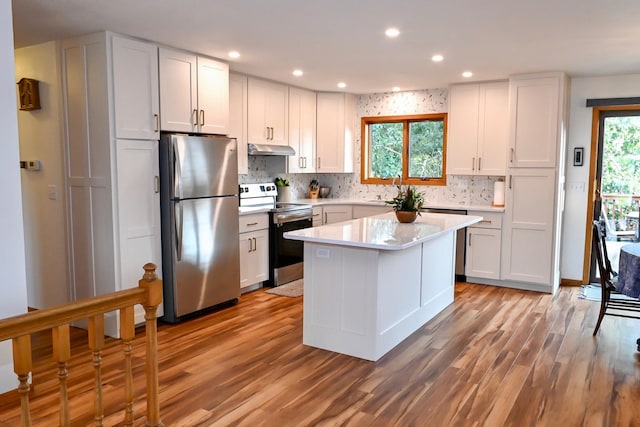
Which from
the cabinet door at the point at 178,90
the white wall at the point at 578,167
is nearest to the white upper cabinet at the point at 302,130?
the cabinet door at the point at 178,90

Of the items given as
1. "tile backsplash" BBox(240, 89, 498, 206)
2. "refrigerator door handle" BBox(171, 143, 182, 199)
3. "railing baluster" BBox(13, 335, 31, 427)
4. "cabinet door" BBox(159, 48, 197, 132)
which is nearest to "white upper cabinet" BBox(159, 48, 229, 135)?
"cabinet door" BBox(159, 48, 197, 132)

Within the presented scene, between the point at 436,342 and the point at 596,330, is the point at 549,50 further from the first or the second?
the point at 436,342

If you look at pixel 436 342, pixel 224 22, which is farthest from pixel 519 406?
pixel 224 22

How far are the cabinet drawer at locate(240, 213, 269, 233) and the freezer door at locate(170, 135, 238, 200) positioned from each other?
458mm

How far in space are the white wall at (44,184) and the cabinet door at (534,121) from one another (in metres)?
4.54

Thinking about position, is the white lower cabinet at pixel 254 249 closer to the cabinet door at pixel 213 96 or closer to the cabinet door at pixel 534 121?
the cabinet door at pixel 213 96

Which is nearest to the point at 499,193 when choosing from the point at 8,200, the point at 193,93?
the point at 193,93

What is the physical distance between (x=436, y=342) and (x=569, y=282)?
2.78 meters

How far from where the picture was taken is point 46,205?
14.3 feet

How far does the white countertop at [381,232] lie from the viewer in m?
3.23

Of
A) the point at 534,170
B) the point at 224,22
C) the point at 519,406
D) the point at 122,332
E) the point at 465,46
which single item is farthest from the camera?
the point at 534,170

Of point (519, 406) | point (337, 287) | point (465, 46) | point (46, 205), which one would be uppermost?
point (465, 46)

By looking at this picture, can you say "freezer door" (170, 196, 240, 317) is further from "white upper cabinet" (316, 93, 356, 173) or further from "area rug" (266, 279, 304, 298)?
"white upper cabinet" (316, 93, 356, 173)

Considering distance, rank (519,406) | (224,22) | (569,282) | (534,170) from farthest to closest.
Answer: (569,282), (534,170), (224,22), (519,406)
